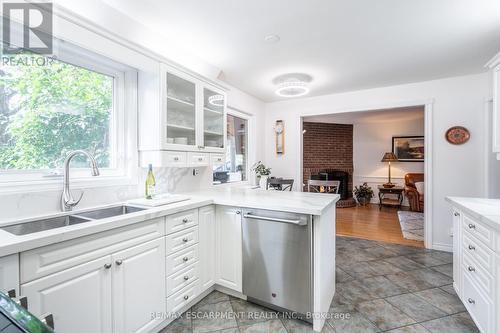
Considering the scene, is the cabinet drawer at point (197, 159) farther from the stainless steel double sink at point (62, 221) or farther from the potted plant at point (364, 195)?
the potted plant at point (364, 195)

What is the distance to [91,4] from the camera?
172 centimetres

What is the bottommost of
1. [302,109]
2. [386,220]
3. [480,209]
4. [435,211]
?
[386,220]

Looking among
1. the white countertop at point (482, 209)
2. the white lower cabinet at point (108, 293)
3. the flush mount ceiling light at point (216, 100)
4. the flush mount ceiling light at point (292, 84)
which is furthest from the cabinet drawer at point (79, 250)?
the flush mount ceiling light at point (292, 84)

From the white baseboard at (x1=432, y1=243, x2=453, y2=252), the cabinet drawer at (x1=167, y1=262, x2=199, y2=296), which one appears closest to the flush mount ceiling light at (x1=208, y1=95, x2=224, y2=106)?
the cabinet drawer at (x1=167, y1=262, x2=199, y2=296)

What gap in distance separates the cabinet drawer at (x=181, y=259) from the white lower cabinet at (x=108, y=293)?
7cm

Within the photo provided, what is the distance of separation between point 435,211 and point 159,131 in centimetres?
376

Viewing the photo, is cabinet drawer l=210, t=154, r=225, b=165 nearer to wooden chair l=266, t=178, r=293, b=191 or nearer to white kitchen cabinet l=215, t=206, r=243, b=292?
white kitchen cabinet l=215, t=206, r=243, b=292

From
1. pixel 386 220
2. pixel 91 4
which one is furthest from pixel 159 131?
pixel 386 220

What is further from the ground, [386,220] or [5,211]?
[5,211]

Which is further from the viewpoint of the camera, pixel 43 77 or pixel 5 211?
pixel 43 77

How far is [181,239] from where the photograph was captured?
1910mm

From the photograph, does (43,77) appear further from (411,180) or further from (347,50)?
(411,180)

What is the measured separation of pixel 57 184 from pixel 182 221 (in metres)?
0.88

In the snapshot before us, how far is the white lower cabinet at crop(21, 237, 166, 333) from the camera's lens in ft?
3.85
